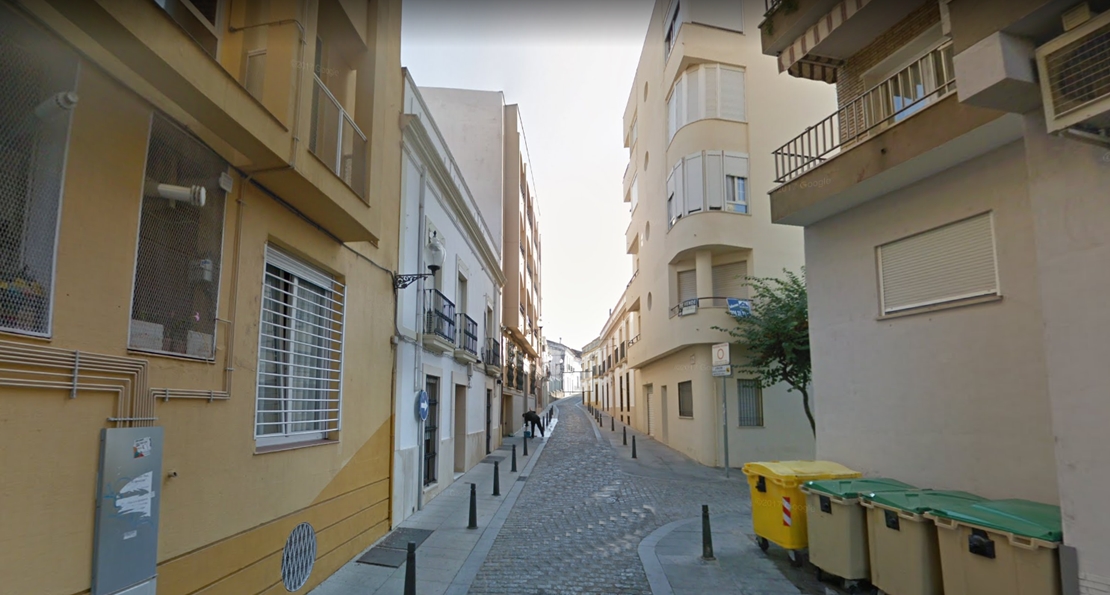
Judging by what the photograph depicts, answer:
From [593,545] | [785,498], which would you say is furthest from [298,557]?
[785,498]

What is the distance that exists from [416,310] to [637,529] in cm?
509

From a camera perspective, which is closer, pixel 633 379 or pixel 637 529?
pixel 637 529

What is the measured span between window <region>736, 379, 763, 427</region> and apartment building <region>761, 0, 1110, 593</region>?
7.95 m

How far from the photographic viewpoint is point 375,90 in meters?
8.16

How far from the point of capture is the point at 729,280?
A: 18.4m

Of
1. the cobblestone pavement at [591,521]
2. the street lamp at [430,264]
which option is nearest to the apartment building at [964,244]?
the cobblestone pavement at [591,521]

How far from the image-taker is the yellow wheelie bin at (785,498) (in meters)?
7.38

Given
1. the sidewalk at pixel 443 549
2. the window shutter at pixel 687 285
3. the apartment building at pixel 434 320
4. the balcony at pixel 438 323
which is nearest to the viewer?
the sidewalk at pixel 443 549

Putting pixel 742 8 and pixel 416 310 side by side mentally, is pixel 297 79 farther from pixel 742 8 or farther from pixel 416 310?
pixel 742 8

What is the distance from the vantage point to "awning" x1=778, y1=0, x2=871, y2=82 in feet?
29.1

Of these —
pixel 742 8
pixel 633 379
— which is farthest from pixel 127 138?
pixel 633 379

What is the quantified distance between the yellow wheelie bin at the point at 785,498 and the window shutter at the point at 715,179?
1093cm

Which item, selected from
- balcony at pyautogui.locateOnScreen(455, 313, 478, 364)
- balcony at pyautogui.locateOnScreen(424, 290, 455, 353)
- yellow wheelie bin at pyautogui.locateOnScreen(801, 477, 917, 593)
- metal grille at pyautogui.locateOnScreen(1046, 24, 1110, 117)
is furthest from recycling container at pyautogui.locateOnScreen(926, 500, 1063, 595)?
balcony at pyautogui.locateOnScreen(455, 313, 478, 364)

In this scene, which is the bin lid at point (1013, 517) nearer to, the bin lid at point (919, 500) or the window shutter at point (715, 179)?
the bin lid at point (919, 500)
